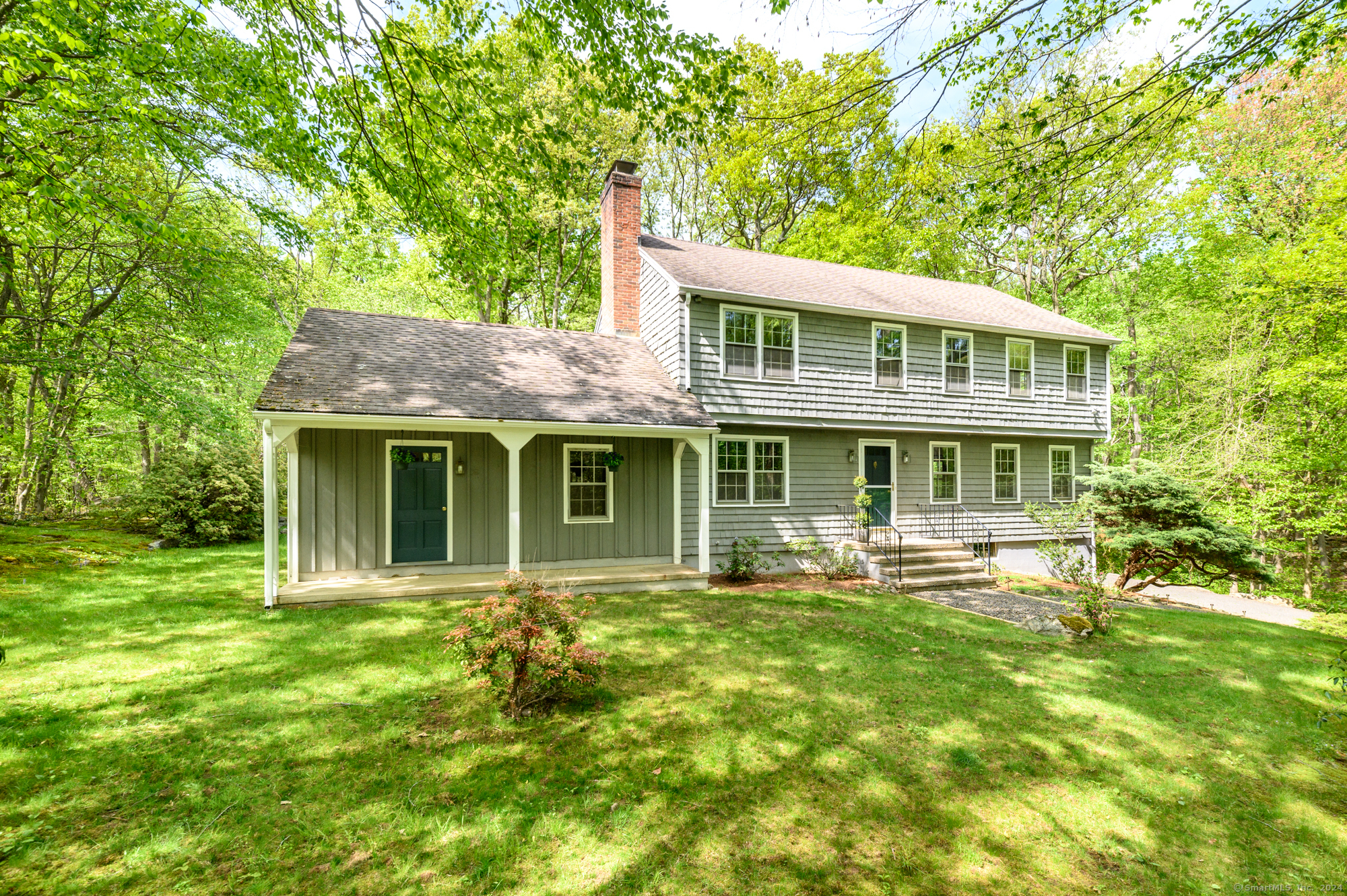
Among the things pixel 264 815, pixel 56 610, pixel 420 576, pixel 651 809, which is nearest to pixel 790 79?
pixel 651 809

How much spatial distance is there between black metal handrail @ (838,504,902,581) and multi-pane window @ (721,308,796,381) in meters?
3.37

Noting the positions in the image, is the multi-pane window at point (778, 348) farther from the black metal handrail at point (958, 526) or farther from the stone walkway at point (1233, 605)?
the stone walkway at point (1233, 605)

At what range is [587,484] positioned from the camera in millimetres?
10078

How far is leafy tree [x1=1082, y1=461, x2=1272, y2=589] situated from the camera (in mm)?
10297

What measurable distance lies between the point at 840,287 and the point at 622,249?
17.5 ft

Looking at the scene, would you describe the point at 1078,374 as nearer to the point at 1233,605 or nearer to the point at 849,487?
the point at 1233,605

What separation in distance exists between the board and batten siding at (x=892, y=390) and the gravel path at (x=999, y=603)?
13.1 feet

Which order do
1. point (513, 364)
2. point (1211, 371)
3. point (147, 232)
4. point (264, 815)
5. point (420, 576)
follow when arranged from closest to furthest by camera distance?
point (264, 815) → point (147, 232) → point (420, 576) → point (513, 364) → point (1211, 371)

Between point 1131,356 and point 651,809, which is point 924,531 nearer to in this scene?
point 651,809

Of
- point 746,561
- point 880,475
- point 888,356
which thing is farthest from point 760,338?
point 746,561

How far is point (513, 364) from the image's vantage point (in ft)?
32.4

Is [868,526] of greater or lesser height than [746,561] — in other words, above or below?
above

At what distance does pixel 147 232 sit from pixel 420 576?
572 centimetres

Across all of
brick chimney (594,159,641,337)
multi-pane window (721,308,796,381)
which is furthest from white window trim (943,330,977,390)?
brick chimney (594,159,641,337)
